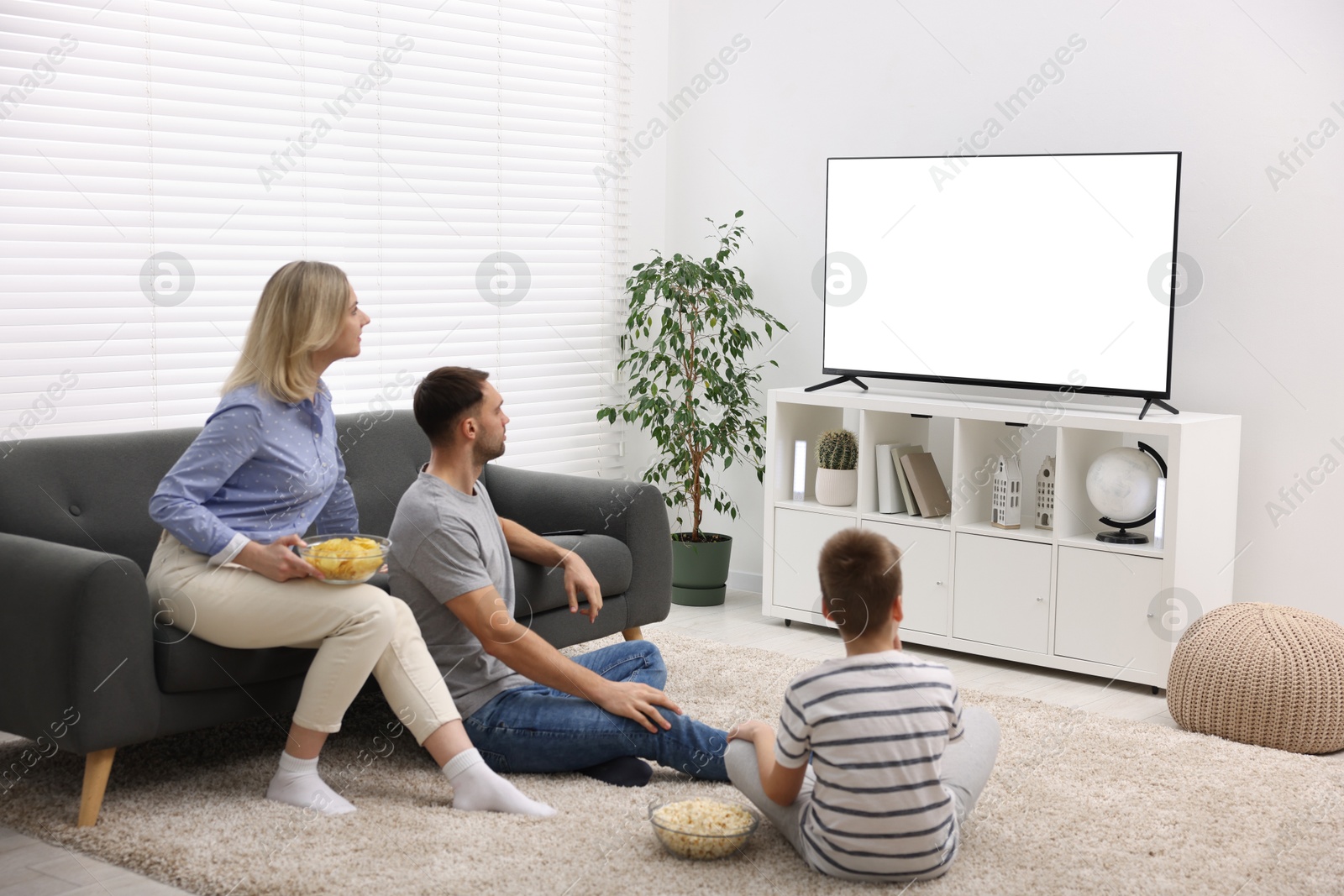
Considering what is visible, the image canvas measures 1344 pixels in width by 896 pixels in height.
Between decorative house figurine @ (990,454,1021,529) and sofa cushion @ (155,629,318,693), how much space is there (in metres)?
2.30

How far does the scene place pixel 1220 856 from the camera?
8.08 ft

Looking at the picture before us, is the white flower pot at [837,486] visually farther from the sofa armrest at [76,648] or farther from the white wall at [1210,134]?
the sofa armrest at [76,648]

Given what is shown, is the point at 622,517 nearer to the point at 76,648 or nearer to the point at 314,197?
the point at 314,197

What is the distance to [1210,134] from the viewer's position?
397 cm

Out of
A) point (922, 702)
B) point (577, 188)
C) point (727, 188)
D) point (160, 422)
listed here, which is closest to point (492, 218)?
point (577, 188)

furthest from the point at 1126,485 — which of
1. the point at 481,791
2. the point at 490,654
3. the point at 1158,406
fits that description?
the point at 481,791

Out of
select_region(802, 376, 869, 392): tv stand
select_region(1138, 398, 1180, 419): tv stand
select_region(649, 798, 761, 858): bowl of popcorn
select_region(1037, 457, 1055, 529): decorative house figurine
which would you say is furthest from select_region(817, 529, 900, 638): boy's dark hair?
select_region(802, 376, 869, 392): tv stand

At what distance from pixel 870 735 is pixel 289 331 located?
1.57 metres

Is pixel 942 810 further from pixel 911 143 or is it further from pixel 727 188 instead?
pixel 727 188

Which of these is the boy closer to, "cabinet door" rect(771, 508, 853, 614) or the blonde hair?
the blonde hair

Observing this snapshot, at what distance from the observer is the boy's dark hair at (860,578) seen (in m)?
2.10

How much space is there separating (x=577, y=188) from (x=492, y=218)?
0.48 m

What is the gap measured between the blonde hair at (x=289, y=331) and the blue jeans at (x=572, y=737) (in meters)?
0.85

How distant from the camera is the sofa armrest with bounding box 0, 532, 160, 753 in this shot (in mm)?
2484
